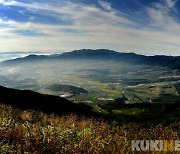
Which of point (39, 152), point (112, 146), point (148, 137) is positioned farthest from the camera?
point (148, 137)

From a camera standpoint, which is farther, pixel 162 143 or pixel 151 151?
pixel 162 143

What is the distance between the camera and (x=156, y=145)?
10070mm

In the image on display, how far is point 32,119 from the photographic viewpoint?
17.8 metres

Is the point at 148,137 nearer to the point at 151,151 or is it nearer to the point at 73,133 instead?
the point at 151,151

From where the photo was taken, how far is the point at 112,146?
9477mm

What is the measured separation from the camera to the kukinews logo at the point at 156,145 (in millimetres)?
9758

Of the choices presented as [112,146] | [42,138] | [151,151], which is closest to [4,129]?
[42,138]

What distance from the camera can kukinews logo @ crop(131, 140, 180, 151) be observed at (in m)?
9.76

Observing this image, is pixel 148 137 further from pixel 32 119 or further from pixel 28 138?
pixel 32 119

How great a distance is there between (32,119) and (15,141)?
9.01 metres

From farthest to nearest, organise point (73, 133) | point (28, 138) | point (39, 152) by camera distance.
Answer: point (73, 133)
point (28, 138)
point (39, 152)

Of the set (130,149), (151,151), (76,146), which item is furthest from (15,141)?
(151,151)

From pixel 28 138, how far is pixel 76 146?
4.93 ft

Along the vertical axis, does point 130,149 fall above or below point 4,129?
below
